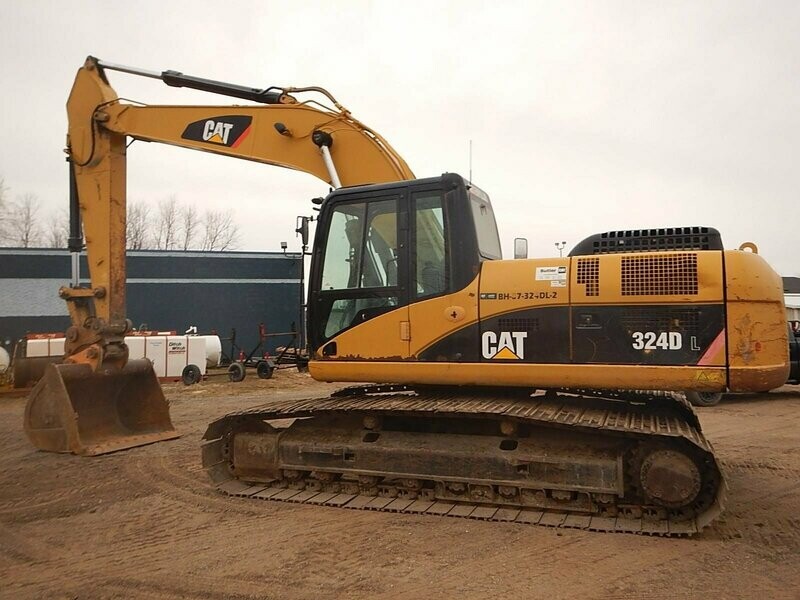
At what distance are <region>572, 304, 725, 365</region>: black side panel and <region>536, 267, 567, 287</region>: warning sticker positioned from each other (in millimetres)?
256

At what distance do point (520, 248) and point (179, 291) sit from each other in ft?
64.1

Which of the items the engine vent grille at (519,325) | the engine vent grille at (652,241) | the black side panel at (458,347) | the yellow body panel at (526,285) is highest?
the engine vent grille at (652,241)

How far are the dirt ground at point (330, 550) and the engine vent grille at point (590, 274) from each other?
1.92m

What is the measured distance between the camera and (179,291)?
75.6 ft

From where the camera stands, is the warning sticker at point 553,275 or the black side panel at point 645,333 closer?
the black side panel at point 645,333

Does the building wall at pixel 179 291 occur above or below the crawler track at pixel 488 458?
above

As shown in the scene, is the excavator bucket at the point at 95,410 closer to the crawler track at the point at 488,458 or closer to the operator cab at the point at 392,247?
the crawler track at the point at 488,458

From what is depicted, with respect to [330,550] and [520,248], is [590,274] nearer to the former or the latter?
[520,248]

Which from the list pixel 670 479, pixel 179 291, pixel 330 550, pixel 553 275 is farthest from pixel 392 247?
pixel 179 291

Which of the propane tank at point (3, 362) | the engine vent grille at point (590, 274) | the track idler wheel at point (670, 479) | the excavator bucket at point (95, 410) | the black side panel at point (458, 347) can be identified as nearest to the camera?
the track idler wheel at point (670, 479)

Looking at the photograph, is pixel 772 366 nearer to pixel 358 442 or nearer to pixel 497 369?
pixel 497 369

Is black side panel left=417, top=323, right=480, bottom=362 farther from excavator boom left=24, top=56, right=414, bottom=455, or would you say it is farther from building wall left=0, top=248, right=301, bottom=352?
building wall left=0, top=248, right=301, bottom=352

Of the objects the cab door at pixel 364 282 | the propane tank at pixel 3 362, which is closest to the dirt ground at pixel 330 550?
the cab door at pixel 364 282

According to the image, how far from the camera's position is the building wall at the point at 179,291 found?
71.4 feet
